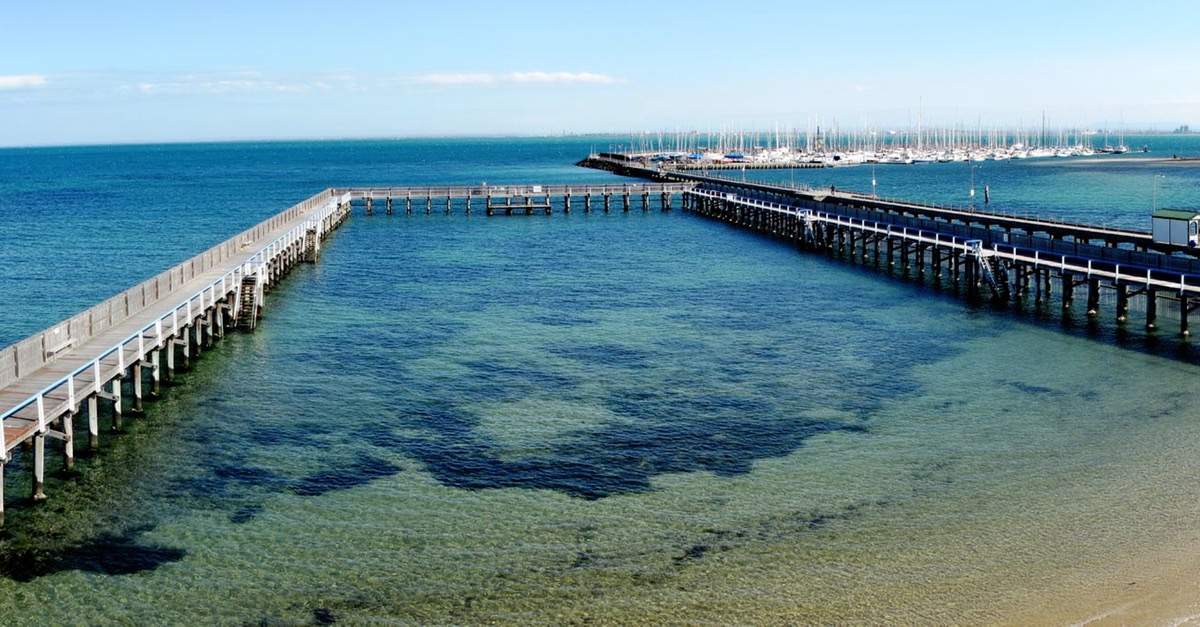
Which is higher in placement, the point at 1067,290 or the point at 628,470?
the point at 1067,290

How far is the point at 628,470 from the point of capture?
1021 inches

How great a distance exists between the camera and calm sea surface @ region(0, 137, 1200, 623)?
64.7 feet

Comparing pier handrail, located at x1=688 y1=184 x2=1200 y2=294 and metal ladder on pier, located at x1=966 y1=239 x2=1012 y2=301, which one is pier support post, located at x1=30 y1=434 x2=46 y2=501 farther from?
metal ladder on pier, located at x1=966 y1=239 x2=1012 y2=301

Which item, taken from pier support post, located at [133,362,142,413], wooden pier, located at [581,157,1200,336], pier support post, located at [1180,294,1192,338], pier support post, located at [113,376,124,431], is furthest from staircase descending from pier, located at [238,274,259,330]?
pier support post, located at [1180,294,1192,338]

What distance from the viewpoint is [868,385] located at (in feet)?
111

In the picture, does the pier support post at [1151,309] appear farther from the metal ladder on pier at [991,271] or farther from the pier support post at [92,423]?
the pier support post at [92,423]

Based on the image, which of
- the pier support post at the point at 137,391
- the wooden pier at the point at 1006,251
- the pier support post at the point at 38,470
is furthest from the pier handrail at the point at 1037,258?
the pier support post at the point at 38,470

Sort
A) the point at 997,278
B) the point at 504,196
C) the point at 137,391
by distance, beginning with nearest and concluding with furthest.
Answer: the point at 137,391 < the point at 997,278 < the point at 504,196

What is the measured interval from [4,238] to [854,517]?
76.6 m

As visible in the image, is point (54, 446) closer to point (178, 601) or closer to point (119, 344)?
point (119, 344)

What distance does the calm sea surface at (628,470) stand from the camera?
64.7ft

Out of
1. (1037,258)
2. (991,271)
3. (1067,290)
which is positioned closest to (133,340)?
(1037,258)

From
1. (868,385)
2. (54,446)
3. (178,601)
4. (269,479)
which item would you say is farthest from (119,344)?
(868,385)

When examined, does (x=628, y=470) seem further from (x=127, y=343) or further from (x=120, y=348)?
(x=127, y=343)
